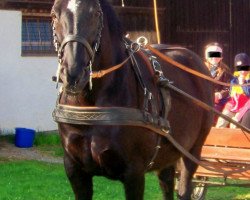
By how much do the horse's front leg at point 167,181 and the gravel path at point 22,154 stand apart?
5463 millimetres

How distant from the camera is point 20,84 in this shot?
45.5 feet

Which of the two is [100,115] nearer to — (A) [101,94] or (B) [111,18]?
(A) [101,94]

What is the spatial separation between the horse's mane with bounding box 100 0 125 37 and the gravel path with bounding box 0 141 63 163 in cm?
712

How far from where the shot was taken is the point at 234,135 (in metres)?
7.51

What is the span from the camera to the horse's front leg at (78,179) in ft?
17.1

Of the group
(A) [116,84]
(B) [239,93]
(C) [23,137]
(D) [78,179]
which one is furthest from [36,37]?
(A) [116,84]

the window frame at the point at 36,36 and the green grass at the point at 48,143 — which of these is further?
the window frame at the point at 36,36

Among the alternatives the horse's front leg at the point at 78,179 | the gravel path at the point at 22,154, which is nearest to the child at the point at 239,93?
the horse's front leg at the point at 78,179

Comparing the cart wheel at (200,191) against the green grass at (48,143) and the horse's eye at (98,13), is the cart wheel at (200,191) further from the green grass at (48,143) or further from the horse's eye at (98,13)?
the green grass at (48,143)

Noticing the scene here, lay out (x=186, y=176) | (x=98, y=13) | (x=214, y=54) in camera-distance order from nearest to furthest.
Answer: (x=98, y=13) < (x=186, y=176) < (x=214, y=54)

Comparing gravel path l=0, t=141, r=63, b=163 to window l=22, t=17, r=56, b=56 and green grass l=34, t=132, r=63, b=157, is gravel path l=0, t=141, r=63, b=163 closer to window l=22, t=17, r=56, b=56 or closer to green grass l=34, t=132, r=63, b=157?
green grass l=34, t=132, r=63, b=157

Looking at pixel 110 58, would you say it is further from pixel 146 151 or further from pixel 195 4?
pixel 195 4

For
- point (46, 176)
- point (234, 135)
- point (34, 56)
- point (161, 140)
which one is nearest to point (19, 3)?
point (34, 56)

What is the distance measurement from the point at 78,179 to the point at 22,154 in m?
7.50
